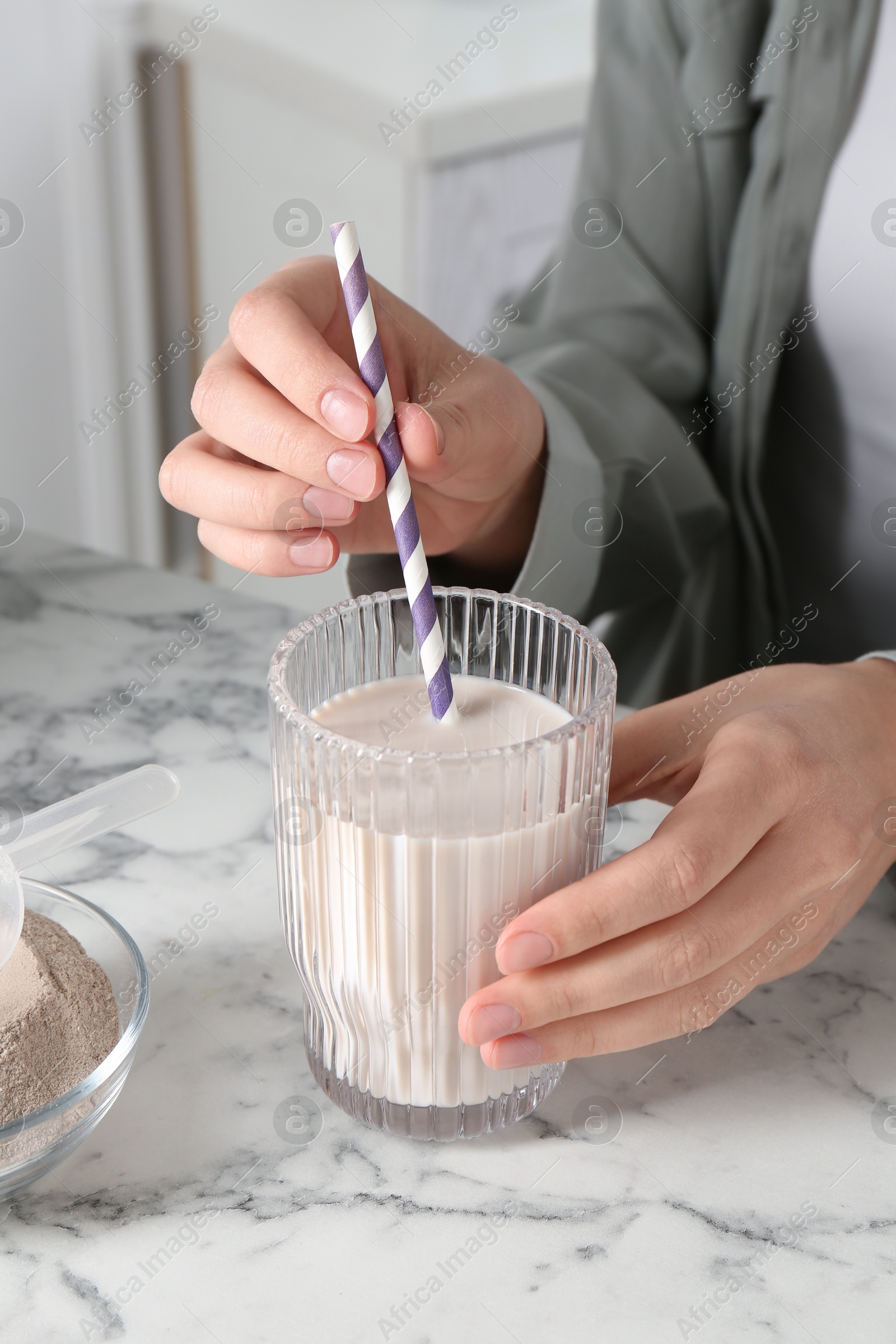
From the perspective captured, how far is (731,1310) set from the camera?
0.46 m

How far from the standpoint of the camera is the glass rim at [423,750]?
0.45 meters

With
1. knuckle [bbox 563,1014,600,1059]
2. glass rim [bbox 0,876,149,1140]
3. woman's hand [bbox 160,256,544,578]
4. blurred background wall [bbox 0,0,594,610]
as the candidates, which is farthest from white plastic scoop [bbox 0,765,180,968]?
blurred background wall [bbox 0,0,594,610]

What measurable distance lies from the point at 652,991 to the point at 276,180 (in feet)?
6.55

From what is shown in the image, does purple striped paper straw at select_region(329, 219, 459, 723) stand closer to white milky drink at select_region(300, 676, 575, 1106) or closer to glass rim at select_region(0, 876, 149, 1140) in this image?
white milky drink at select_region(300, 676, 575, 1106)

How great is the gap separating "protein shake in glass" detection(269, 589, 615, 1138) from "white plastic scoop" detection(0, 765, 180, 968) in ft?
0.31

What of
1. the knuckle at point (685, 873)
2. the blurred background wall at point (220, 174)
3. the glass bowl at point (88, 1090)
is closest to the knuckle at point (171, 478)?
the glass bowl at point (88, 1090)

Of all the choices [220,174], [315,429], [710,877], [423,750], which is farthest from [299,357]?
[220,174]

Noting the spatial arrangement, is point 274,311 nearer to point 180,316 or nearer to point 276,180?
point 276,180

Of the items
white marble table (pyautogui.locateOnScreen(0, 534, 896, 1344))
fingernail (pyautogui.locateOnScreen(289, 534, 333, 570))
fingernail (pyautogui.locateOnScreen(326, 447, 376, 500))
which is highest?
fingernail (pyautogui.locateOnScreen(326, 447, 376, 500))

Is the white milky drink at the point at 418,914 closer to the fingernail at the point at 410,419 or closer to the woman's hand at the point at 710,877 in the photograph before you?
the woman's hand at the point at 710,877

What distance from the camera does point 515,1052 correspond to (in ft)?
1.59

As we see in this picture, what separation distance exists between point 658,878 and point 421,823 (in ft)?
0.34

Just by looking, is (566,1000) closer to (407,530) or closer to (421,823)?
(421,823)

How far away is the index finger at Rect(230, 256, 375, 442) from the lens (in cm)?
52
